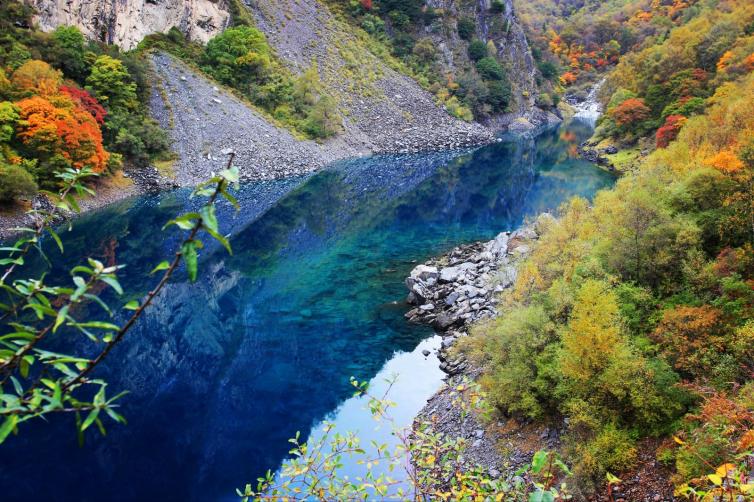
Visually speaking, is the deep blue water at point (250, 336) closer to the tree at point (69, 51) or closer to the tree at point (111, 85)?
the tree at point (111, 85)

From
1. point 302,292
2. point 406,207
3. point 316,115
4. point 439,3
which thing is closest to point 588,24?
point 439,3

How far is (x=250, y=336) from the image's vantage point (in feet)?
71.9

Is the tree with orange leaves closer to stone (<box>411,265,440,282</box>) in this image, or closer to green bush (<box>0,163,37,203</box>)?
green bush (<box>0,163,37,203</box>)

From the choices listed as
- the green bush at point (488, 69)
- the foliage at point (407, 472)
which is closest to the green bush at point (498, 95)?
the green bush at point (488, 69)

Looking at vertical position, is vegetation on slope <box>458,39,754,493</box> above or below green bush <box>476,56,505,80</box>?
below

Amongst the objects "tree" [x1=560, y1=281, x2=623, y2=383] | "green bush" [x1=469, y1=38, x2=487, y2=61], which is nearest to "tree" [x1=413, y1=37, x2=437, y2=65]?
"green bush" [x1=469, y1=38, x2=487, y2=61]

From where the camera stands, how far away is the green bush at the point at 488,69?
3664 inches

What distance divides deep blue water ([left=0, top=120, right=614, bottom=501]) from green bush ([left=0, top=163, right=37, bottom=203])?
367 centimetres

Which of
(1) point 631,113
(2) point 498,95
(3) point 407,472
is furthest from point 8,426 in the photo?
(2) point 498,95

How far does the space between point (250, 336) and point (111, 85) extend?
1437 inches

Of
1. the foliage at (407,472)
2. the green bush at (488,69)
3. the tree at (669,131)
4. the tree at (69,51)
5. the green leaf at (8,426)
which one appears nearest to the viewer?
the green leaf at (8,426)

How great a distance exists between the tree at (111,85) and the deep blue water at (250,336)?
11483 millimetres

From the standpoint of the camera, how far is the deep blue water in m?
14.3

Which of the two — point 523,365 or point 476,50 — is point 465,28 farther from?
point 523,365
